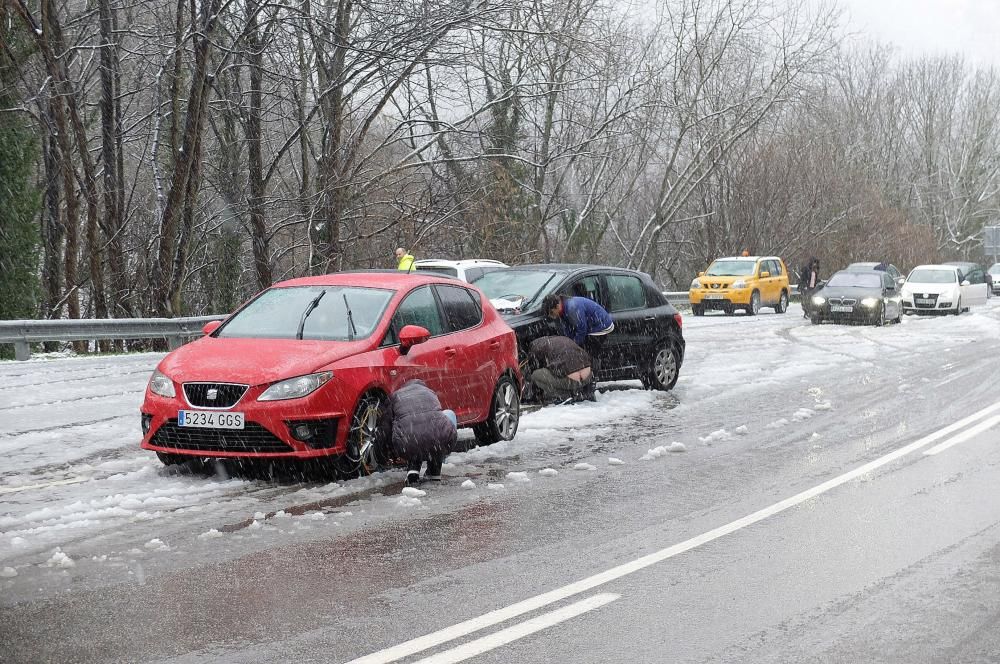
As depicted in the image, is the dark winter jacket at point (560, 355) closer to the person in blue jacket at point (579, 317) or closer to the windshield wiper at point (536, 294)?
the person in blue jacket at point (579, 317)

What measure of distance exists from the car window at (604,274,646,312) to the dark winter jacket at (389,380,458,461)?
20.3ft

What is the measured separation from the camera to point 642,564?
248 inches

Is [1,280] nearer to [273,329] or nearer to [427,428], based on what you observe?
[273,329]

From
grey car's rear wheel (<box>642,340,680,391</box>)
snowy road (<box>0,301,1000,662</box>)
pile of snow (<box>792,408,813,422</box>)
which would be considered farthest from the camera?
grey car's rear wheel (<box>642,340,680,391</box>)

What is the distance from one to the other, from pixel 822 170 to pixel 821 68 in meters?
9.45

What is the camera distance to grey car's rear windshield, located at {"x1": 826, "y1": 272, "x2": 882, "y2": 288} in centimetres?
3091

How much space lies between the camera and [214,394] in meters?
8.62

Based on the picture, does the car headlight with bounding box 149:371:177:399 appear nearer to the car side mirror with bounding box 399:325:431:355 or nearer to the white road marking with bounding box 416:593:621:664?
the car side mirror with bounding box 399:325:431:355

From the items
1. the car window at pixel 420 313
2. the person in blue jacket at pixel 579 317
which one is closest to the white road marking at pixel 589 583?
the car window at pixel 420 313

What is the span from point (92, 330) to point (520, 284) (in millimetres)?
8672

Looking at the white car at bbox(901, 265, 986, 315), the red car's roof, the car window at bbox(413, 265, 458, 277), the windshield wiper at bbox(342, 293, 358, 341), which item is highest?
the red car's roof

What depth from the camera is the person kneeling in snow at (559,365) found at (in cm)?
1314

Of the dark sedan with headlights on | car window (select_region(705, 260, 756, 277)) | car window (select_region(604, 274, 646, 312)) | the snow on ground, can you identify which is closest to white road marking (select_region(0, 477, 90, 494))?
the snow on ground

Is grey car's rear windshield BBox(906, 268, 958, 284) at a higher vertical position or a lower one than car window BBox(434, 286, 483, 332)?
lower
